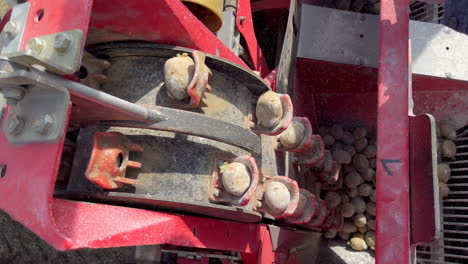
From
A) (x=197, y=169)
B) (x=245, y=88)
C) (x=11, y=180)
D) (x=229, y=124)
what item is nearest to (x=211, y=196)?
(x=197, y=169)

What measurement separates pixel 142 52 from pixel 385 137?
92 cm

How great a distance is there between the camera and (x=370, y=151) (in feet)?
7.86

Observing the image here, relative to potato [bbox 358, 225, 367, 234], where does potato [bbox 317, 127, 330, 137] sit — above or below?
above

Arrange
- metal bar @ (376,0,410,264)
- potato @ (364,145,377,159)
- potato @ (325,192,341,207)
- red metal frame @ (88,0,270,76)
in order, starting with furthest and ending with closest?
potato @ (364,145,377,159) < potato @ (325,192,341,207) < metal bar @ (376,0,410,264) < red metal frame @ (88,0,270,76)

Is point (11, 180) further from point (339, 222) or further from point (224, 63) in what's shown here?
point (339, 222)

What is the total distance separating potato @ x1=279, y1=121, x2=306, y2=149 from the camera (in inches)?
59.3

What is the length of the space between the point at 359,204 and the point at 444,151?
0.51 meters

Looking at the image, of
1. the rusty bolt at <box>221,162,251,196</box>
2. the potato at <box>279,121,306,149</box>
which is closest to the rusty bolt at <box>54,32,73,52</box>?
the rusty bolt at <box>221,162,251,196</box>

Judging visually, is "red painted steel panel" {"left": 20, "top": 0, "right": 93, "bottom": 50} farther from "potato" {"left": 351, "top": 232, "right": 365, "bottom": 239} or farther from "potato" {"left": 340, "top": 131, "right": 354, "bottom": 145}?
"potato" {"left": 351, "top": 232, "right": 365, "bottom": 239}

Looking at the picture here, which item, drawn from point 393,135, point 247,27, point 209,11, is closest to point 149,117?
point 209,11

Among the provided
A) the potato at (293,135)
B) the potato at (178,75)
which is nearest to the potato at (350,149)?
the potato at (293,135)

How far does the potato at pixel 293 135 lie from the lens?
1.51 meters

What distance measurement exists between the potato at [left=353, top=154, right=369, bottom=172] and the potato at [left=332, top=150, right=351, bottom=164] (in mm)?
87

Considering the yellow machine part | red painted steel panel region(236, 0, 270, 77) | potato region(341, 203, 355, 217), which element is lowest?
potato region(341, 203, 355, 217)
